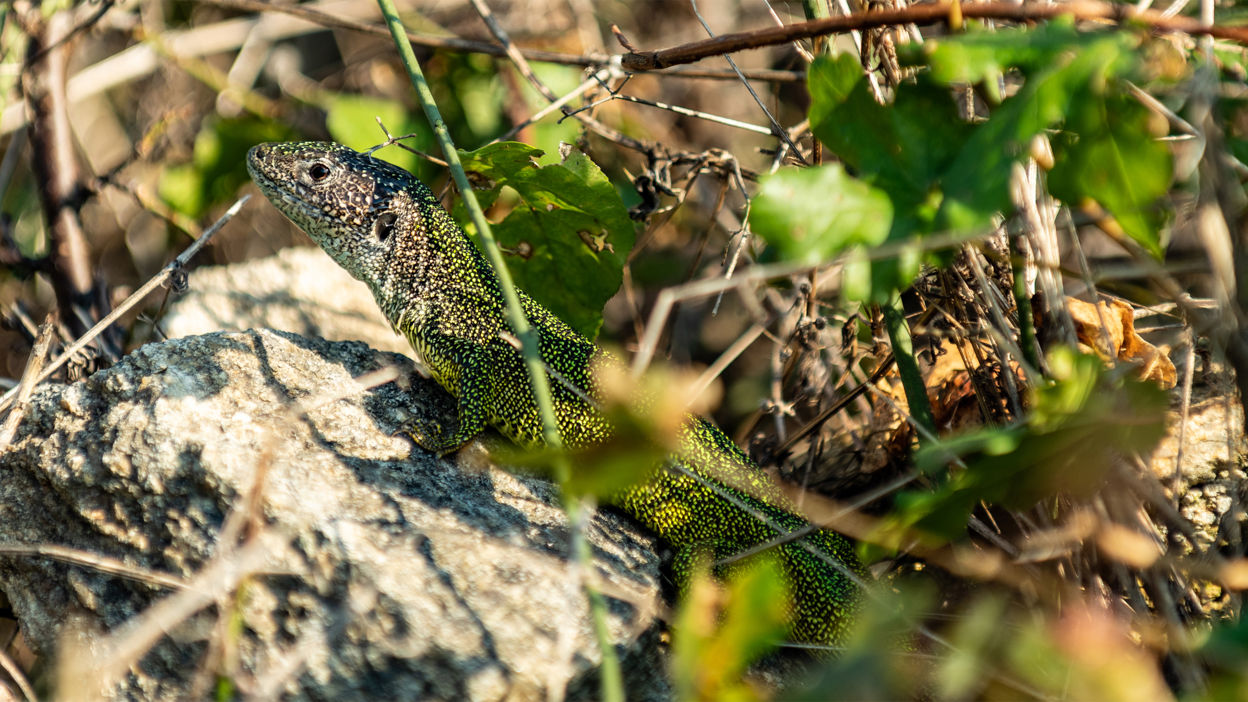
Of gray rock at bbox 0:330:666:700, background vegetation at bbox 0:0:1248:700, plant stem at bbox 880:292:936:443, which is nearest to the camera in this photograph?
background vegetation at bbox 0:0:1248:700

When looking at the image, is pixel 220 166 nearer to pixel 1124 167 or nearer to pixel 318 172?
pixel 318 172

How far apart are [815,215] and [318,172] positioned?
2.10 meters

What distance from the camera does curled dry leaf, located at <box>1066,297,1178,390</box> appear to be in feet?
9.40

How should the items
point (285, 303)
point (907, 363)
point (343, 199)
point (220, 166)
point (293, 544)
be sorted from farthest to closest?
point (220, 166), point (285, 303), point (343, 199), point (907, 363), point (293, 544)

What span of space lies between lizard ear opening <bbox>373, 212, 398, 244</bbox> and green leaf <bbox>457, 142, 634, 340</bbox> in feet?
1.10

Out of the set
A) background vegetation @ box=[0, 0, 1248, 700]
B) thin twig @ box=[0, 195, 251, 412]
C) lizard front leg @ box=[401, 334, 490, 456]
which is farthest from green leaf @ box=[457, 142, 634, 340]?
thin twig @ box=[0, 195, 251, 412]

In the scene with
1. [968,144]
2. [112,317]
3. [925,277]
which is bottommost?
[925,277]

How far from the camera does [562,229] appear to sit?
11.5ft

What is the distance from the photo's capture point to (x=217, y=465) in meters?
2.48

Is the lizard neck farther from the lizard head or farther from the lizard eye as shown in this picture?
the lizard eye

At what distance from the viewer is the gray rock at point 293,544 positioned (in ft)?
7.32

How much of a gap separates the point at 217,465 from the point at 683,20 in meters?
4.94

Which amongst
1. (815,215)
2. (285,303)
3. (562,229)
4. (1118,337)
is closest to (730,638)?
(815,215)

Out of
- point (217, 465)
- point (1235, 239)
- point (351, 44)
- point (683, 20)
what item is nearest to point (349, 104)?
point (351, 44)
